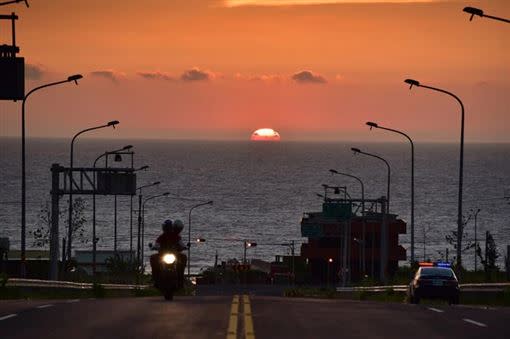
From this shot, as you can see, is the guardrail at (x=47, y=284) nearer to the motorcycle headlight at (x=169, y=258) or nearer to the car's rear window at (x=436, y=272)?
the motorcycle headlight at (x=169, y=258)

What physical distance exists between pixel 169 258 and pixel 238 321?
8.24 m

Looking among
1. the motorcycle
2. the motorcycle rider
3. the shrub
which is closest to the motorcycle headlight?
the motorcycle

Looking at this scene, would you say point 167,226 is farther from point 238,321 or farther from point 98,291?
point 98,291

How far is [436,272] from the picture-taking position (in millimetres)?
44531

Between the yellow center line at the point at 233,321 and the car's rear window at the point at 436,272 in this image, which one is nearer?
the yellow center line at the point at 233,321

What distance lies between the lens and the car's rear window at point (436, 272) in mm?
44219

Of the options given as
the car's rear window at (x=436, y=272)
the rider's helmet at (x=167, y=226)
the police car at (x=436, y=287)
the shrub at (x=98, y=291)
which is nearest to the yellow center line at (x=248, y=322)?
the rider's helmet at (x=167, y=226)

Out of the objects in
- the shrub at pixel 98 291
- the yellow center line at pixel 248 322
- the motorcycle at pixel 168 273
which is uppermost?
the motorcycle at pixel 168 273

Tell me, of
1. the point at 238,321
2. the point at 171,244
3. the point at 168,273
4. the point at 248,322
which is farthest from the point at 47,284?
the point at 248,322

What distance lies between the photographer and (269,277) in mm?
143125

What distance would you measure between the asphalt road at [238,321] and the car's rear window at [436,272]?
13.6m

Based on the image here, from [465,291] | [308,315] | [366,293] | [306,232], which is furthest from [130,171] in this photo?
[308,315]

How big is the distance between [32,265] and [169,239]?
74484mm

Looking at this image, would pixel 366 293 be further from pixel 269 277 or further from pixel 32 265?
pixel 269 277
